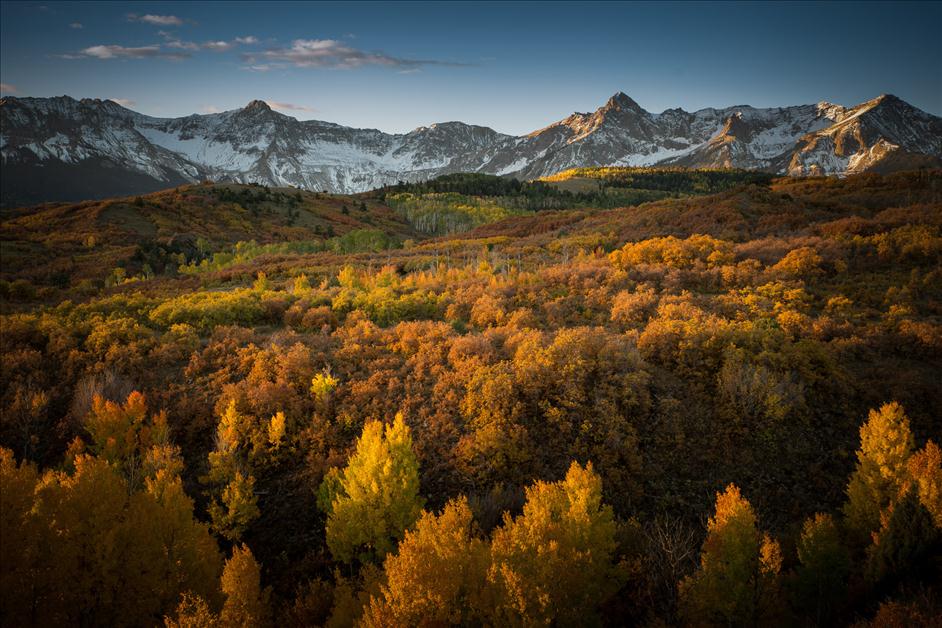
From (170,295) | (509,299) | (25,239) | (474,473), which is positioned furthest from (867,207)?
(25,239)

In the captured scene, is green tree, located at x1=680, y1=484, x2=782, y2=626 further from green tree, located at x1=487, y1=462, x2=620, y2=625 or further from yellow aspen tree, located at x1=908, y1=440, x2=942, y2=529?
yellow aspen tree, located at x1=908, y1=440, x2=942, y2=529

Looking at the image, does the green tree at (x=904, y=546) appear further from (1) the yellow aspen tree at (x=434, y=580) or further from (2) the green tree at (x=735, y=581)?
(1) the yellow aspen tree at (x=434, y=580)

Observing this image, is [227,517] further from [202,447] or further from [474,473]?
[474,473]

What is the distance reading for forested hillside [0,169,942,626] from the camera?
8.72 m

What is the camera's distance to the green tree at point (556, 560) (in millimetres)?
7898

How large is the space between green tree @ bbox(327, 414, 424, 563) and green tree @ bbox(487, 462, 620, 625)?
12.1 feet

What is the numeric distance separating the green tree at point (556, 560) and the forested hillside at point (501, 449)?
0.19 ft

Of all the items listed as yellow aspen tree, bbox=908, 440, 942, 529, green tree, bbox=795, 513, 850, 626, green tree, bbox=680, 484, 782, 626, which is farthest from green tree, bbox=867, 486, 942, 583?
green tree, bbox=680, 484, 782, 626

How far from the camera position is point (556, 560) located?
8281mm

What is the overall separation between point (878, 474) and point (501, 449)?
33.1 feet

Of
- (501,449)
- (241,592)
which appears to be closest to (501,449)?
(501,449)

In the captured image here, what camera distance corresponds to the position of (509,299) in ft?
94.7

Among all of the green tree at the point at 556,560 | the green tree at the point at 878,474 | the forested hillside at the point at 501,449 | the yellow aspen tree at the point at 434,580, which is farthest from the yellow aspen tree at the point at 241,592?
the green tree at the point at 878,474

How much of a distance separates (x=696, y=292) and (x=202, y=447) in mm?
29101
